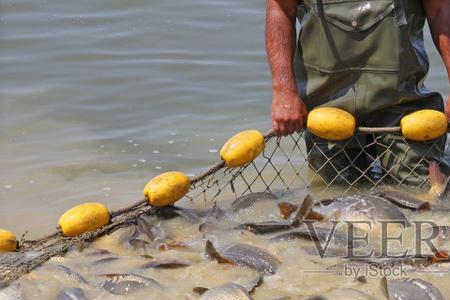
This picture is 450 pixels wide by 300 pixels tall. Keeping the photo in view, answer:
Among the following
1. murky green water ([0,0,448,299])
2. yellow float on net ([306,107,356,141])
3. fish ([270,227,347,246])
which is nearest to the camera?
fish ([270,227,347,246])

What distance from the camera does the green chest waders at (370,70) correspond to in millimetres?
5906

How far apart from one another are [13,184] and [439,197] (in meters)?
3.37

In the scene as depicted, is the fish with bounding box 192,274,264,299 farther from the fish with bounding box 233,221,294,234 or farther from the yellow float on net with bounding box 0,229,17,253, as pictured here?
the yellow float on net with bounding box 0,229,17,253

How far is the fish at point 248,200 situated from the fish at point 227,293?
1.35 m

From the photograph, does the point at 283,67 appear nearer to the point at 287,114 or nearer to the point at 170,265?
the point at 287,114

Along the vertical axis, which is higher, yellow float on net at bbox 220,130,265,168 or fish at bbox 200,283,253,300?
yellow float on net at bbox 220,130,265,168

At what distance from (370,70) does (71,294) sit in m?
2.59

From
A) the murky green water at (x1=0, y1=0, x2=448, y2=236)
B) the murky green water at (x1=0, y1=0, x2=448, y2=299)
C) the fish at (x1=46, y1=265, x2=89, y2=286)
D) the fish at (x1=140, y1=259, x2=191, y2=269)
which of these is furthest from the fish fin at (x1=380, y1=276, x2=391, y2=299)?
the murky green water at (x1=0, y1=0, x2=448, y2=236)

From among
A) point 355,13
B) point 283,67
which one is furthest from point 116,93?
point 355,13

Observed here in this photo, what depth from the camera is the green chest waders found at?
19.4 ft

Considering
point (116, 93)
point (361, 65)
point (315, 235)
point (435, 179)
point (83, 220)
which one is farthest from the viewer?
point (116, 93)

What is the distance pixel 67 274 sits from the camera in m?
5.02

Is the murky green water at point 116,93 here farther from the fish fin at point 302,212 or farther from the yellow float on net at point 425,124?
the yellow float on net at point 425,124

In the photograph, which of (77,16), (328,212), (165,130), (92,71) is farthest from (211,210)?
(77,16)
